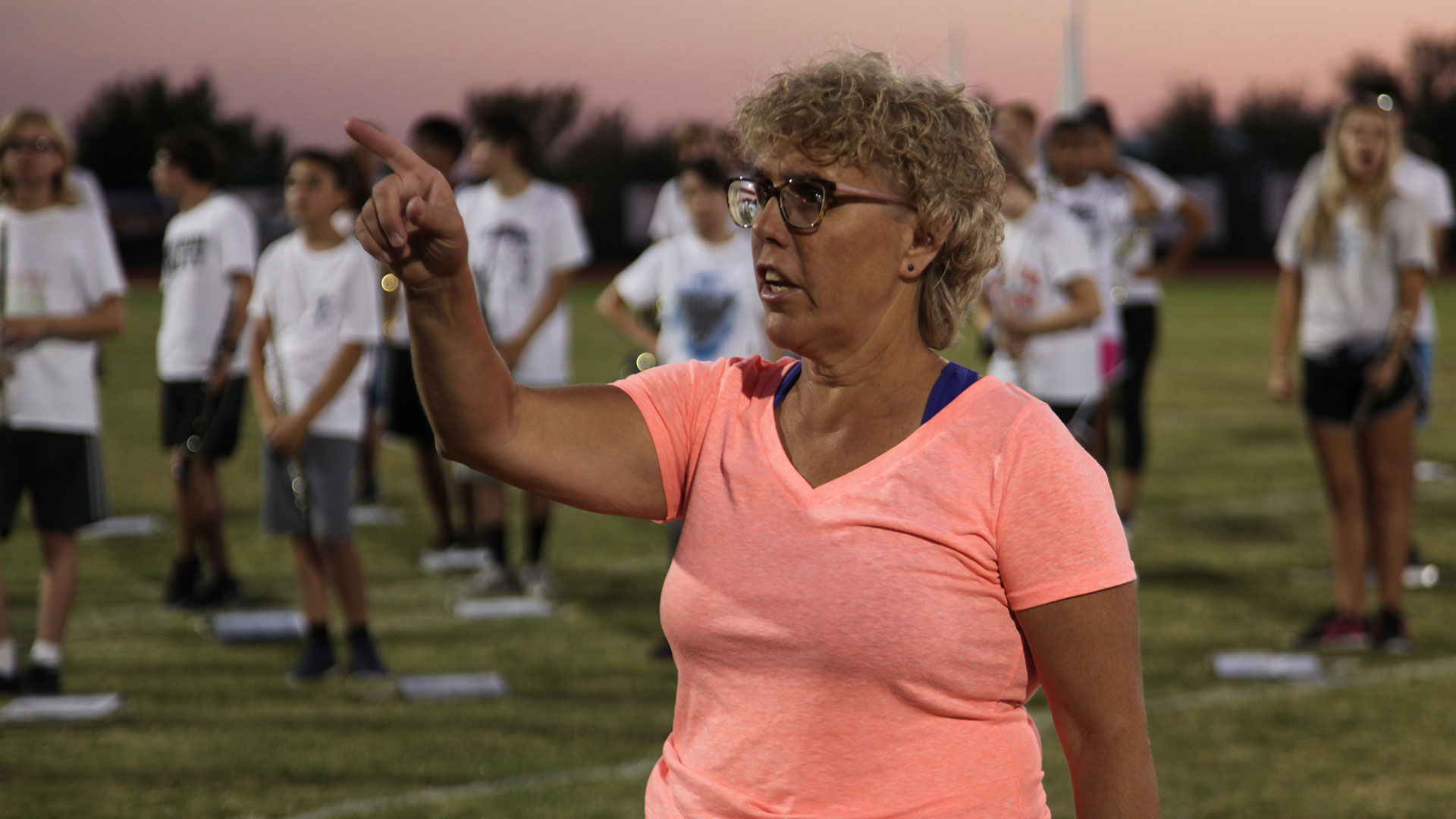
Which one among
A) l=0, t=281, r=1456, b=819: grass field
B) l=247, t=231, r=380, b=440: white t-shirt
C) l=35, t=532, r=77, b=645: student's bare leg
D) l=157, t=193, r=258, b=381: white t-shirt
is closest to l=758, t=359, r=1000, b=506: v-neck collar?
l=0, t=281, r=1456, b=819: grass field

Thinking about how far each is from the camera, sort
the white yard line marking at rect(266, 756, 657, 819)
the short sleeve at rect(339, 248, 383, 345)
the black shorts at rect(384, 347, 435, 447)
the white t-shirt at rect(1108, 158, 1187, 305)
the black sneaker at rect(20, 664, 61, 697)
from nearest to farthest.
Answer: the white yard line marking at rect(266, 756, 657, 819)
the black sneaker at rect(20, 664, 61, 697)
the short sleeve at rect(339, 248, 383, 345)
the black shorts at rect(384, 347, 435, 447)
the white t-shirt at rect(1108, 158, 1187, 305)

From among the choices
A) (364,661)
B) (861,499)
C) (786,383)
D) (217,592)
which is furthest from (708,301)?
(861,499)

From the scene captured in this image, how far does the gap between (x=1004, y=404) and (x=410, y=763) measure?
3768 millimetres

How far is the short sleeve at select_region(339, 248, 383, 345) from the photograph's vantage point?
248 inches

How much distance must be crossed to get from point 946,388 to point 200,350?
6.43 m

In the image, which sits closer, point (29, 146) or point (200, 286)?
point (29, 146)

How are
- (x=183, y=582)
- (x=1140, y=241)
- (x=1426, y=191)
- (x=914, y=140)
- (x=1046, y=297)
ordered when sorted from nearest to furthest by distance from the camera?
(x=914, y=140) → (x=1046, y=297) → (x=183, y=582) → (x=1426, y=191) → (x=1140, y=241)

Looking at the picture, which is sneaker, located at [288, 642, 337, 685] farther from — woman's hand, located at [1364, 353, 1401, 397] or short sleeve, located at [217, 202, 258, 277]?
woman's hand, located at [1364, 353, 1401, 397]

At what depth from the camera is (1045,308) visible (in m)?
6.72

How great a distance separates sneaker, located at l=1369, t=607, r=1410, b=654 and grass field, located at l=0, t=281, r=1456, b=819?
12 centimetres

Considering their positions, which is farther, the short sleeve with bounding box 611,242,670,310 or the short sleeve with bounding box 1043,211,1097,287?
the short sleeve with bounding box 611,242,670,310

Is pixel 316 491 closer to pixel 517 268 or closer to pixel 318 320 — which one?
pixel 318 320

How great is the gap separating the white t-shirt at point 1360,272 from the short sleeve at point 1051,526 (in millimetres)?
5033

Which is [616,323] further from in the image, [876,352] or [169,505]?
[876,352]
